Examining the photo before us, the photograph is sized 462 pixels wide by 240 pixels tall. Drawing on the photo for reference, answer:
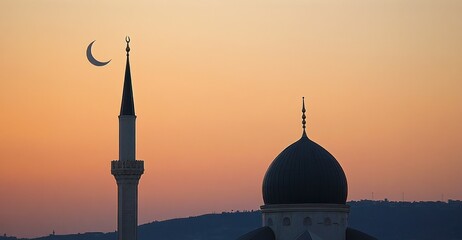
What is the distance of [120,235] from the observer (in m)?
55.2

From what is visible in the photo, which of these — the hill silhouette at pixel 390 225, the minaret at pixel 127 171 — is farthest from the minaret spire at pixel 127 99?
the hill silhouette at pixel 390 225

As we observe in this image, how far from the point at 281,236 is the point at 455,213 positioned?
13453cm

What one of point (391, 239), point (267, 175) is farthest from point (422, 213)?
point (267, 175)

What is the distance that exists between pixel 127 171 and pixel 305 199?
7976 millimetres

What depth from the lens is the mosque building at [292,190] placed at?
55.8 m

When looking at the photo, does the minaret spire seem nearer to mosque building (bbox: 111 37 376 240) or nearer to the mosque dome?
mosque building (bbox: 111 37 376 240)

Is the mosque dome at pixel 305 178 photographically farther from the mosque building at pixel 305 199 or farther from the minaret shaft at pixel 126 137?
the minaret shaft at pixel 126 137

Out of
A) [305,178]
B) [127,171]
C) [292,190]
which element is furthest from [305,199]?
[127,171]

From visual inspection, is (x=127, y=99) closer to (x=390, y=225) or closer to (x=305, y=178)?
(x=305, y=178)

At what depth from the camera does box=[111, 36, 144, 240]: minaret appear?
55.3 metres

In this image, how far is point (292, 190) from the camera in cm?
5759

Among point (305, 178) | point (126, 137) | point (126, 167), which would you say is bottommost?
point (305, 178)

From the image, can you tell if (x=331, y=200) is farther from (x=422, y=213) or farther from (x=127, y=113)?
(x=422, y=213)

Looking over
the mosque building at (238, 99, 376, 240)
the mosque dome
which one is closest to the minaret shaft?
the mosque building at (238, 99, 376, 240)
